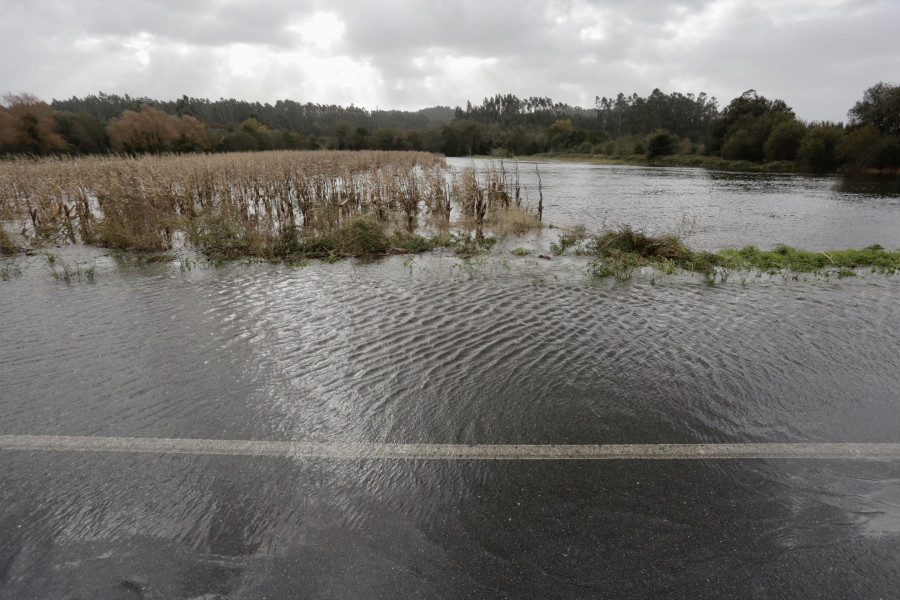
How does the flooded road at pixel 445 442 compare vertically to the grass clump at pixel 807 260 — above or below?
below

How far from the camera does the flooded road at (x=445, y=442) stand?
9.73 ft

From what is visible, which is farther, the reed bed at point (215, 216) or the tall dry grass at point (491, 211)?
the tall dry grass at point (491, 211)

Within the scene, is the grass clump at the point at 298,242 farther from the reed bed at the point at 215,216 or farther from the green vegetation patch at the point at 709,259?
the green vegetation patch at the point at 709,259

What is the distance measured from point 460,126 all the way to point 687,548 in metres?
115

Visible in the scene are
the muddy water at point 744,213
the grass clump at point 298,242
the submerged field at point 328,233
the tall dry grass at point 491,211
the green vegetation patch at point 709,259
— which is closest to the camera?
the green vegetation patch at point 709,259

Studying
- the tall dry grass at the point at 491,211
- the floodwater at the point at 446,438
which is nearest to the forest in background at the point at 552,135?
the tall dry grass at the point at 491,211

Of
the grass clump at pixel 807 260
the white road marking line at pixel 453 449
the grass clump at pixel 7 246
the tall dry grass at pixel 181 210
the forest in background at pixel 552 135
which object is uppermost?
the forest in background at pixel 552 135

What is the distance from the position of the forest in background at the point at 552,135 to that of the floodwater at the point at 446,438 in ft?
44.5

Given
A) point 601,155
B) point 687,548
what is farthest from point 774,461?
point 601,155

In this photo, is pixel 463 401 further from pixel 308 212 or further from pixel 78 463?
pixel 308 212

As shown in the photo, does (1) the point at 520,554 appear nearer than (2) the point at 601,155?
Yes

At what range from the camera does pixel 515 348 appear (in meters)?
6.51

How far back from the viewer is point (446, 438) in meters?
4.41

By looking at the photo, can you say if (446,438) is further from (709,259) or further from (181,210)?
(181,210)
